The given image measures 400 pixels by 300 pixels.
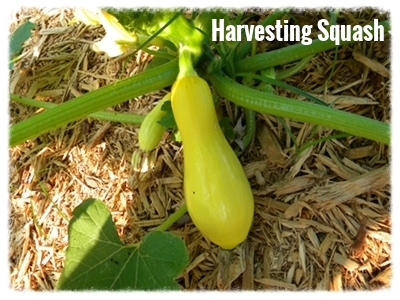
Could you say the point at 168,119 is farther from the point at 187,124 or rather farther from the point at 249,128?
the point at 249,128

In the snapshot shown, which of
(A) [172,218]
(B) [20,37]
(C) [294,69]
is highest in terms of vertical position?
(B) [20,37]

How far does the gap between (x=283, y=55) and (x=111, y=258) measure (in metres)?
0.62

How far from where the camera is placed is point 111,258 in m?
1.35

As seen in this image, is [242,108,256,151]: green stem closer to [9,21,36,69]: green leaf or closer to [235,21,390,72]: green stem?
[235,21,390,72]: green stem

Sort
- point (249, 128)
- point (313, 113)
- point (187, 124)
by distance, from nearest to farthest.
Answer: point (313, 113) → point (187, 124) → point (249, 128)

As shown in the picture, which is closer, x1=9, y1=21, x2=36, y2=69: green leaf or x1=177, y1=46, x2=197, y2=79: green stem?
x1=177, y1=46, x2=197, y2=79: green stem

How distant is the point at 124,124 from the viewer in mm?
1691

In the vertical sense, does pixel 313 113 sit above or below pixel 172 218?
above

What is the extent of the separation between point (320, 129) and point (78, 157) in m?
0.67

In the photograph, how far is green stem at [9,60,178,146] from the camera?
4.38 ft

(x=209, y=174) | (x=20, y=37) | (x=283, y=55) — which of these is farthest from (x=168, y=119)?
(x=20, y=37)

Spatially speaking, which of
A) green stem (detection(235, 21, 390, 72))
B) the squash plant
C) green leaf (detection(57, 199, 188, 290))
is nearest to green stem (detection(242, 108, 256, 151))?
the squash plant

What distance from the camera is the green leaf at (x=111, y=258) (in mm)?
1289

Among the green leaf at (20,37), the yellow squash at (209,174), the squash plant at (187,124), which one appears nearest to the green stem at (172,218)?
the squash plant at (187,124)
